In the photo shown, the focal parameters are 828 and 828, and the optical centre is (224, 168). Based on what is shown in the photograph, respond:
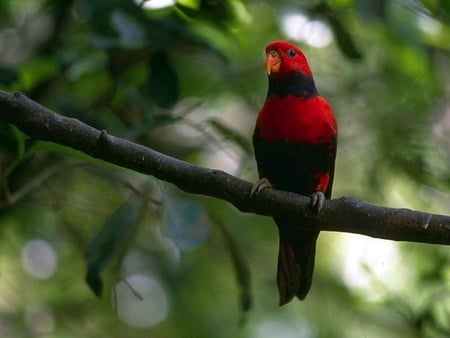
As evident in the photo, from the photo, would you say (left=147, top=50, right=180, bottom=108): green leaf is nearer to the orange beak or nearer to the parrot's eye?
the orange beak

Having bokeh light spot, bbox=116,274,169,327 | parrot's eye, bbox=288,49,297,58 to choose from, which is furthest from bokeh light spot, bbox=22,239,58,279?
parrot's eye, bbox=288,49,297,58

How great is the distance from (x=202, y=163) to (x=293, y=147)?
186 cm

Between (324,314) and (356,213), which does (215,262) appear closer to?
(324,314)

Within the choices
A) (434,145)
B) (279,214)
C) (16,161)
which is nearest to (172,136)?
(434,145)

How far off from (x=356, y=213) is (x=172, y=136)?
281 centimetres

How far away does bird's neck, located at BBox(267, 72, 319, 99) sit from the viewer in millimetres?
3885

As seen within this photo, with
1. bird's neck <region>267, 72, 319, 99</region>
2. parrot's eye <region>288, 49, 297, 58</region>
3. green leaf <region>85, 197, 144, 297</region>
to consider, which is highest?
parrot's eye <region>288, 49, 297, 58</region>

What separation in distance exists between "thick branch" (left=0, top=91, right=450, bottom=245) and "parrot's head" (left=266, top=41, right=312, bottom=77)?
4.36 ft

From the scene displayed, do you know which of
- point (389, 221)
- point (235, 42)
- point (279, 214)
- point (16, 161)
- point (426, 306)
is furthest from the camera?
point (235, 42)

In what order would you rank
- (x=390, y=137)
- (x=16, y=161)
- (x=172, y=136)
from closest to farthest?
(x=16, y=161), (x=390, y=137), (x=172, y=136)

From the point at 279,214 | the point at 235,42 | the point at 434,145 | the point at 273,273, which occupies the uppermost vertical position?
Result: the point at 279,214

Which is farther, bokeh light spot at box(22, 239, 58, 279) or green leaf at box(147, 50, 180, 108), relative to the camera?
bokeh light spot at box(22, 239, 58, 279)

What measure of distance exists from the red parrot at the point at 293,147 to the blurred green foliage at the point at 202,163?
0.23 meters

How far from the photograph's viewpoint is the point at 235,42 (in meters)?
4.53
